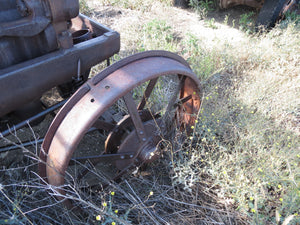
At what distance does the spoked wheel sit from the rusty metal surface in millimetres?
320

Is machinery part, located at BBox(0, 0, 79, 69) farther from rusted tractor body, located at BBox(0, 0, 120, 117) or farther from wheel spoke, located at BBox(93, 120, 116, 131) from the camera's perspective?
wheel spoke, located at BBox(93, 120, 116, 131)

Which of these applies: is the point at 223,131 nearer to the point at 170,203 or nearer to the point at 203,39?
the point at 170,203

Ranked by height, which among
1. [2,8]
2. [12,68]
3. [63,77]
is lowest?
[63,77]

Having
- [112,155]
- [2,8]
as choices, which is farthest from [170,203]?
[2,8]

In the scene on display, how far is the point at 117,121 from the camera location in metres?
2.11

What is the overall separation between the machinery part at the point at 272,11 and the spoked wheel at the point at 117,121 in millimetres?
3075

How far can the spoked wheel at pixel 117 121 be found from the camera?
60.9 inches

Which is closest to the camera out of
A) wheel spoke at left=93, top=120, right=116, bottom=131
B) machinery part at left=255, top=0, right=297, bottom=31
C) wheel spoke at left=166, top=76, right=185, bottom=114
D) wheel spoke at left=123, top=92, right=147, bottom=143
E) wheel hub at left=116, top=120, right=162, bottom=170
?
wheel spoke at left=123, top=92, right=147, bottom=143

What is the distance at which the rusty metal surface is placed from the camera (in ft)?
5.09

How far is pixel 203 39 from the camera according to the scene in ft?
15.0

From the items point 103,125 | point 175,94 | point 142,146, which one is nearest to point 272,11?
point 175,94

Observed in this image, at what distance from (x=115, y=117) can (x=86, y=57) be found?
59 cm

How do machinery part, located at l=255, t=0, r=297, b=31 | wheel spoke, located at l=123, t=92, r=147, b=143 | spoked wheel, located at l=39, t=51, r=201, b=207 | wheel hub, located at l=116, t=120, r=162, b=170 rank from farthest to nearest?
1. machinery part, located at l=255, t=0, r=297, b=31
2. wheel hub, located at l=116, t=120, r=162, b=170
3. wheel spoke, located at l=123, t=92, r=147, b=143
4. spoked wheel, located at l=39, t=51, r=201, b=207

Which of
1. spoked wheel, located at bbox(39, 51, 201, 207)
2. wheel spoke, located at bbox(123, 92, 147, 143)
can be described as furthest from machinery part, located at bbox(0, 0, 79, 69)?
wheel spoke, located at bbox(123, 92, 147, 143)
